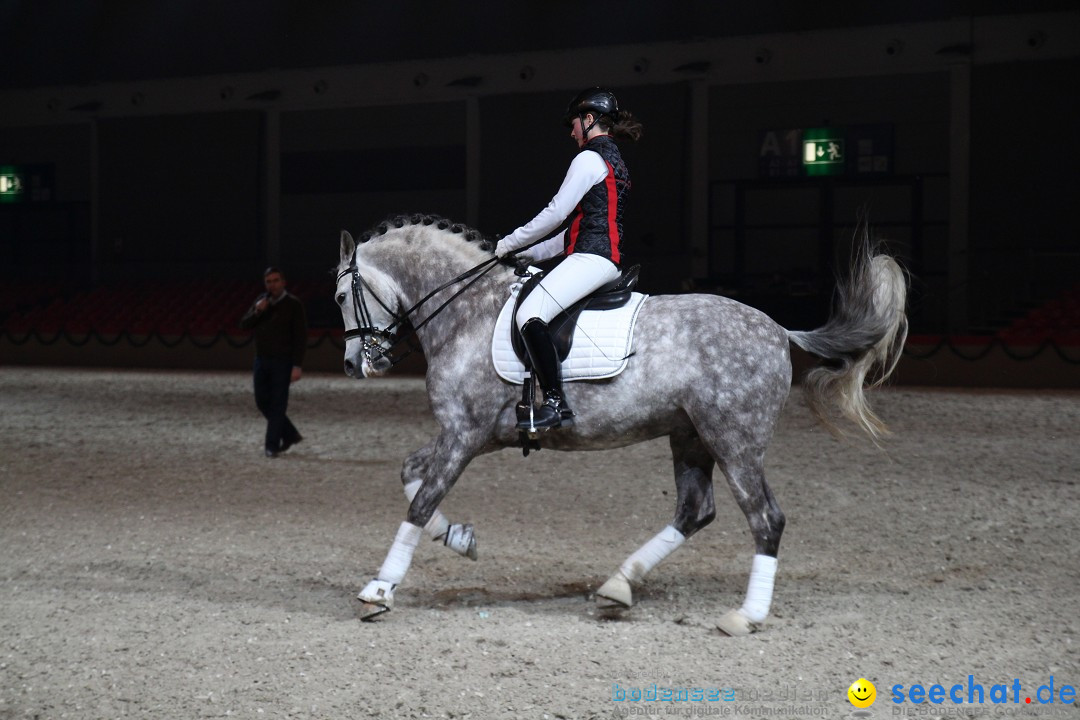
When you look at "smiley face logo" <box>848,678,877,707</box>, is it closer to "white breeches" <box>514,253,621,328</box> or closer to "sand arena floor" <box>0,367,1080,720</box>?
"sand arena floor" <box>0,367,1080,720</box>

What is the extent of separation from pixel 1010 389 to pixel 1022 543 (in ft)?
32.6

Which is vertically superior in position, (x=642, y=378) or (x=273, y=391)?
(x=642, y=378)

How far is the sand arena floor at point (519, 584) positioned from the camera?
12.1 ft

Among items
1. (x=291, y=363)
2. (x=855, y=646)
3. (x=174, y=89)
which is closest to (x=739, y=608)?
(x=855, y=646)

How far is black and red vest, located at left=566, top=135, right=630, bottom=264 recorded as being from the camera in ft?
15.5

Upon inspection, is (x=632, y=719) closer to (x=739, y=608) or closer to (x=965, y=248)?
(x=739, y=608)

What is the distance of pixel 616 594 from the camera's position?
15.5 ft

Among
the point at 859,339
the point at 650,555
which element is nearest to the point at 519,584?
the point at 650,555

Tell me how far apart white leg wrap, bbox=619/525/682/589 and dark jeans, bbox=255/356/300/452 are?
5.32 meters

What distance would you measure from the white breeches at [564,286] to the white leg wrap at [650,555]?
3.90ft

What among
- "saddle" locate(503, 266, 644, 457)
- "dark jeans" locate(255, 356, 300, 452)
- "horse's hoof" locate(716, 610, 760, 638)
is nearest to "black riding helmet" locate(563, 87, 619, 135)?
"saddle" locate(503, 266, 644, 457)

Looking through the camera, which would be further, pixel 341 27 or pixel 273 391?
pixel 341 27

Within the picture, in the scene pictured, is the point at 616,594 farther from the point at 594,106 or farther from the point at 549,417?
the point at 594,106

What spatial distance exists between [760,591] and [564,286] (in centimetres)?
158
